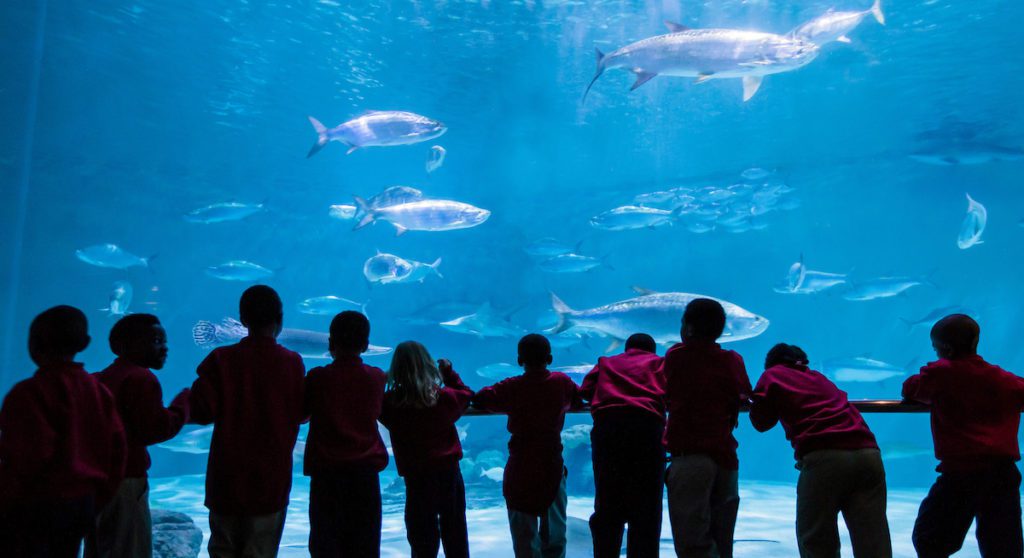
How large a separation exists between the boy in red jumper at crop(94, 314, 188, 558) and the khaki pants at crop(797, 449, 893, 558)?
295 centimetres

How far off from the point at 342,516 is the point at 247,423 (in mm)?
647

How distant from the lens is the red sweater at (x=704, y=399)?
3.28 metres

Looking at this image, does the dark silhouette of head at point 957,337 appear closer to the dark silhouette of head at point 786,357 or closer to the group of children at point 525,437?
the group of children at point 525,437

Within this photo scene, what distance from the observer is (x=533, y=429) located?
11.7 feet

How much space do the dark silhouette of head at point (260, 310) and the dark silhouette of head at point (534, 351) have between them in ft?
4.28

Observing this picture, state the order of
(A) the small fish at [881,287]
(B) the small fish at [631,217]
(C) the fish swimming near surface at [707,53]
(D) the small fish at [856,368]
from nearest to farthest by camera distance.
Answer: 1. (C) the fish swimming near surface at [707,53]
2. (B) the small fish at [631,217]
3. (A) the small fish at [881,287]
4. (D) the small fish at [856,368]

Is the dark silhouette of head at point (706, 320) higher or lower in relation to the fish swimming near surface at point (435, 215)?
lower

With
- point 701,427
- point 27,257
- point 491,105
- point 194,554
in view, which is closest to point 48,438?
point 701,427

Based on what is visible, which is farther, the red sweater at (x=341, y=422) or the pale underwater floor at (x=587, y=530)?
the pale underwater floor at (x=587, y=530)

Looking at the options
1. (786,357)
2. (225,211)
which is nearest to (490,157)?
(225,211)

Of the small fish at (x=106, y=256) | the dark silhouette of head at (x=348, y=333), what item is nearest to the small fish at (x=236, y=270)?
the small fish at (x=106, y=256)

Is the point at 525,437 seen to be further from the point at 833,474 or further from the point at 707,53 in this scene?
the point at 707,53

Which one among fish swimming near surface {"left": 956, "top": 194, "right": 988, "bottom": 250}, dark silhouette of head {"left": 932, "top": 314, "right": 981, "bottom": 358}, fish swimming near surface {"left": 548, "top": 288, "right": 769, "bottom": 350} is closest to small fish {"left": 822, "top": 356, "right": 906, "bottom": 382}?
fish swimming near surface {"left": 956, "top": 194, "right": 988, "bottom": 250}

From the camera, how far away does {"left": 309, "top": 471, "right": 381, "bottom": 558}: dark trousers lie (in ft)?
10.2
